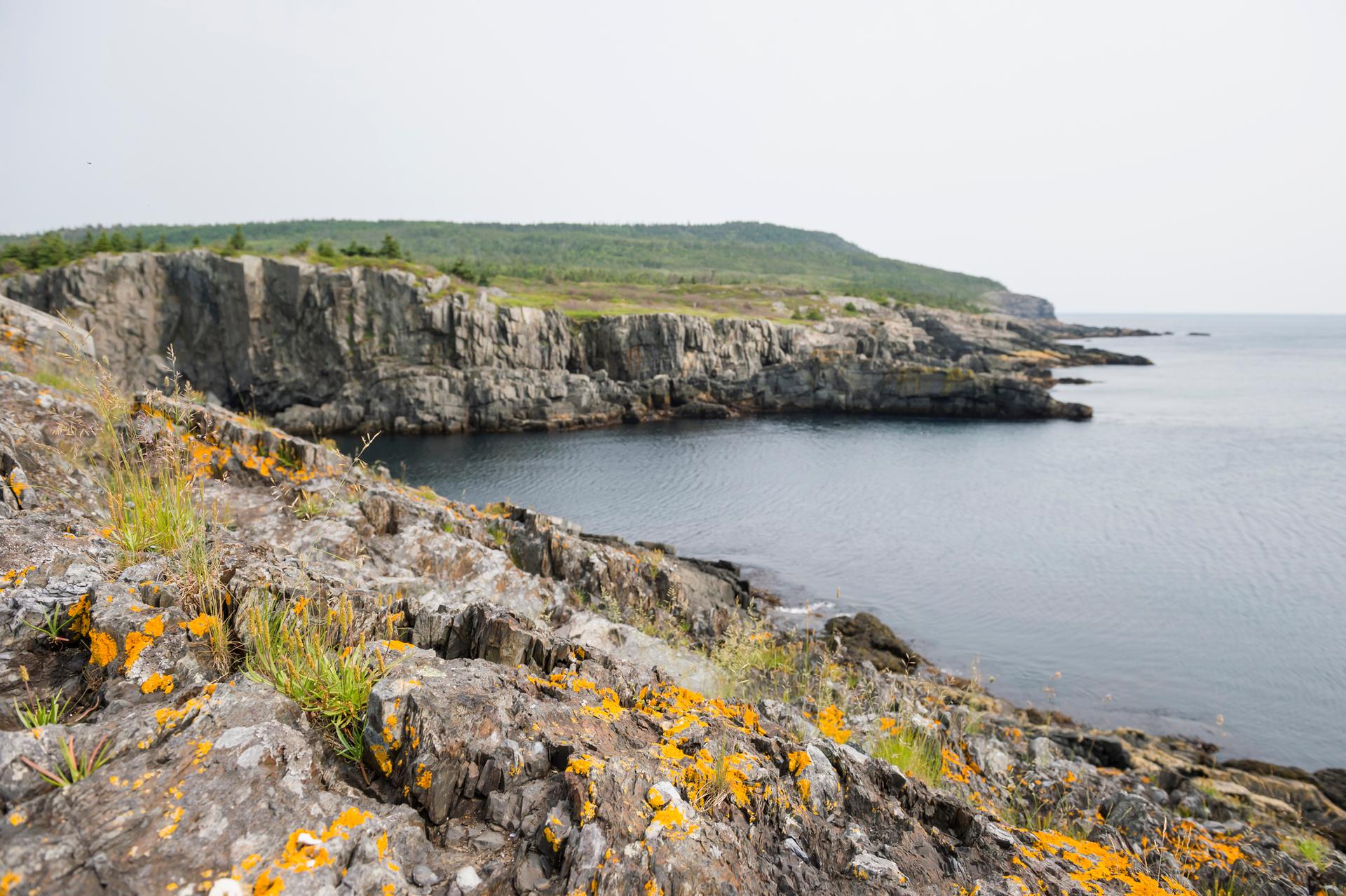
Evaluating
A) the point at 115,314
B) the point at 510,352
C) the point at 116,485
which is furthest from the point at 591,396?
the point at 116,485

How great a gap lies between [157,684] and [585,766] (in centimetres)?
247

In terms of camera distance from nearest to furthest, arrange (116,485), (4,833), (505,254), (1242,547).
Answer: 1. (4,833)
2. (116,485)
3. (1242,547)
4. (505,254)

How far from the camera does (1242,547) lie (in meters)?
29.1

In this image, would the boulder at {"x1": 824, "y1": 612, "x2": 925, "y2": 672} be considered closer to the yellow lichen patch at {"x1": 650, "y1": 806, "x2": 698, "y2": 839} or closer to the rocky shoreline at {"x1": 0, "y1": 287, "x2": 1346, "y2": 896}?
the rocky shoreline at {"x1": 0, "y1": 287, "x2": 1346, "y2": 896}

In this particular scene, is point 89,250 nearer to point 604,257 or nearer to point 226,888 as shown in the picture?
point 226,888

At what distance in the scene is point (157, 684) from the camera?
12.0ft

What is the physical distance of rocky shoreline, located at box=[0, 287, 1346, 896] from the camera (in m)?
2.91

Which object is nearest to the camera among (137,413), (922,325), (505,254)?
(137,413)

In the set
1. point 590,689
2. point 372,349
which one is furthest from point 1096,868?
point 372,349

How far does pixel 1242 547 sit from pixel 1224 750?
705 inches

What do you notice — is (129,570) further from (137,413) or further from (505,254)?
(505,254)

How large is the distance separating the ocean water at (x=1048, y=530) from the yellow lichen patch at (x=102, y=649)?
2011 centimetres

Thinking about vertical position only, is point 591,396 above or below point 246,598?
below

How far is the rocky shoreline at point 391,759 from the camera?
2914mm
